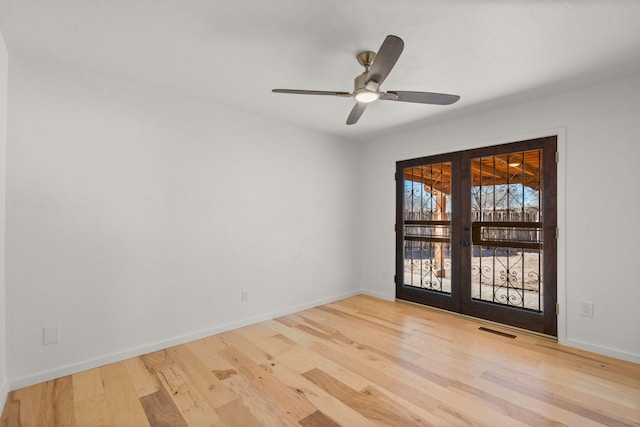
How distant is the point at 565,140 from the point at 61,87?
14.8 ft

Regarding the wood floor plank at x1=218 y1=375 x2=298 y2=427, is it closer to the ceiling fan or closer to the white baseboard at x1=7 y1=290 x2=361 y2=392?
the white baseboard at x1=7 y1=290 x2=361 y2=392

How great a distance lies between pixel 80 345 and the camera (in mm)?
2414

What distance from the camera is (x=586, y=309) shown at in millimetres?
2812

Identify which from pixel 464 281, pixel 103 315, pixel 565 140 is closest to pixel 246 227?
pixel 103 315

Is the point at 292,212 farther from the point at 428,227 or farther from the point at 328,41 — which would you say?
the point at 328,41

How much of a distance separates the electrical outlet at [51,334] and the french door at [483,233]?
12.5 ft

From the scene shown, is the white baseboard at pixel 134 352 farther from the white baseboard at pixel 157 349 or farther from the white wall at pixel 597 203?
the white wall at pixel 597 203

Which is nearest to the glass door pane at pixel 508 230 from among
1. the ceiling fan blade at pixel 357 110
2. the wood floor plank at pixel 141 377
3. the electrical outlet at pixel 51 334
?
the ceiling fan blade at pixel 357 110

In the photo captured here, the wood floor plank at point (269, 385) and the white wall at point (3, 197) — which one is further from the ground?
the white wall at point (3, 197)

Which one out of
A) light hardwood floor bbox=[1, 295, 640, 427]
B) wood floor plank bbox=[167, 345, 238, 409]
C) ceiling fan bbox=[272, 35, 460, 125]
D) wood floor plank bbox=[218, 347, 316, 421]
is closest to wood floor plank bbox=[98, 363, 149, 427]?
light hardwood floor bbox=[1, 295, 640, 427]

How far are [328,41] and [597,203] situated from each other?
2815 mm

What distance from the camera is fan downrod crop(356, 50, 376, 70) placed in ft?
7.16

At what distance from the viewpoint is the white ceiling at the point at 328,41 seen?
176 centimetres

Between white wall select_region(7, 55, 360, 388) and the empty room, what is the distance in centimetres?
2
